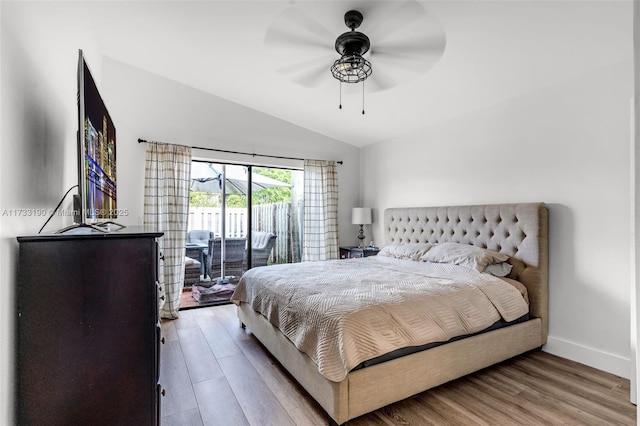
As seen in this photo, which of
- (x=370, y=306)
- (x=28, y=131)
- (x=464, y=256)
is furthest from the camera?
(x=464, y=256)

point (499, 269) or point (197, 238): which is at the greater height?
point (197, 238)

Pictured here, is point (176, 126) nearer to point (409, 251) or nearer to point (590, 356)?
point (409, 251)

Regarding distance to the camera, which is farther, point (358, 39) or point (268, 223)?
point (268, 223)

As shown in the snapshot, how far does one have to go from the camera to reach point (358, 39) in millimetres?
2307

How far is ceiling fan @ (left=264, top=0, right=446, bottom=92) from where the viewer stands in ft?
7.32

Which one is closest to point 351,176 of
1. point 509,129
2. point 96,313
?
point 509,129

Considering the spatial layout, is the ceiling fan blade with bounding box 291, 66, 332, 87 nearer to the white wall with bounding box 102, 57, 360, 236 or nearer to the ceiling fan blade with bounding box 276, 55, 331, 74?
the ceiling fan blade with bounding box 276, 55, 331, 74

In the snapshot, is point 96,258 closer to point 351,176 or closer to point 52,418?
point 52,418

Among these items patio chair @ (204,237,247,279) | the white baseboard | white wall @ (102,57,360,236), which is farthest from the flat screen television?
the white baseboard

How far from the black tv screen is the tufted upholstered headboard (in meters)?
3.29

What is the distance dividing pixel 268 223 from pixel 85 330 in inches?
148

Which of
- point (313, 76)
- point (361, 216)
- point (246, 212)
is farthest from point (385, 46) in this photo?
point (246, 212)

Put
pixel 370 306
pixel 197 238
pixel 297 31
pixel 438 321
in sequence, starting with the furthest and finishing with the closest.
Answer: pixel 197 238 < pixel 297 31 < pixel 438 321 < pixel 370 306

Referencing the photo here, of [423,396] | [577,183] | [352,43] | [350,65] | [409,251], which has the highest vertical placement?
[352,43]
